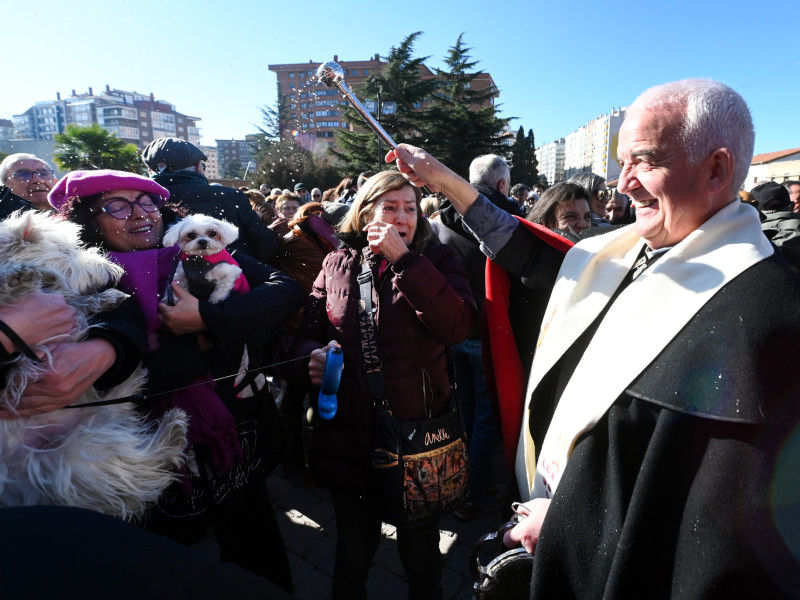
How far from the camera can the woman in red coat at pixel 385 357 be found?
6.36 feet

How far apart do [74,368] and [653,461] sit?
5.02ft

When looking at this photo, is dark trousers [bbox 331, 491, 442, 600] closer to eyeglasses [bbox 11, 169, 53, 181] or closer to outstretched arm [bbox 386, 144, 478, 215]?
outstretched arm [bbox 386, 144, 478, 215]

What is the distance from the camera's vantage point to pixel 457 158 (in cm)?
3356

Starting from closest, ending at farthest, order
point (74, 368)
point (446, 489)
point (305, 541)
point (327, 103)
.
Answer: point (74, 368) < point (446, 489) < point (305, 541) < point (327, 103)

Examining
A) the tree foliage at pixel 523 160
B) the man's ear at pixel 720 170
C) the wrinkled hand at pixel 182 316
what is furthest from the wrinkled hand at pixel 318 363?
the tree foliage at pixel 523 160

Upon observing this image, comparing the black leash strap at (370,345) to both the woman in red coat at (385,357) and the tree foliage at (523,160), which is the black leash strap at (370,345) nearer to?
the woman in red coat at (385,357)

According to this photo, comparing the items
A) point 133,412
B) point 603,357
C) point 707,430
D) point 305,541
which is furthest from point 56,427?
point 305,541

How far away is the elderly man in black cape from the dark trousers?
0.64m

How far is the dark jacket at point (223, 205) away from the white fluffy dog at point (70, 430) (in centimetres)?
132

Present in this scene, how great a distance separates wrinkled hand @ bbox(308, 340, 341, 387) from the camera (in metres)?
2.02

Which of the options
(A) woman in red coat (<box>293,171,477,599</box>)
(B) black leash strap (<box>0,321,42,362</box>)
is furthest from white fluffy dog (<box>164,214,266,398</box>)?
(B) black leash strap (<box>0,321,42,362</box>)

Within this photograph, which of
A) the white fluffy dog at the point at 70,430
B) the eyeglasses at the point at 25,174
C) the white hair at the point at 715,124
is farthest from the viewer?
the eyeglasses at the point at 25,174

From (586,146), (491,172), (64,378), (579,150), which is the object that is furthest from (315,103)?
(579,150)

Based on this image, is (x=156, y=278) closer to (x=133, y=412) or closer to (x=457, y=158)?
(x=133, y=412)
